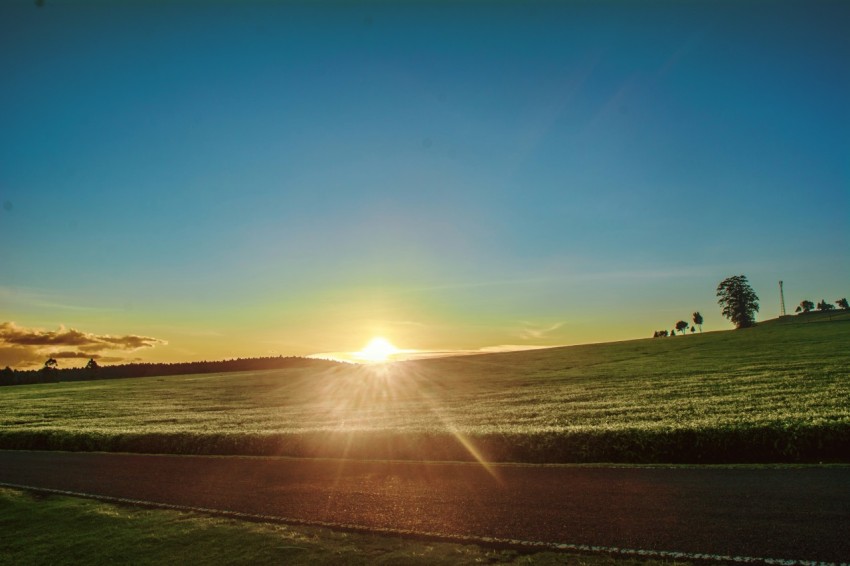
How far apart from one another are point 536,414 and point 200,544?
1488 cm

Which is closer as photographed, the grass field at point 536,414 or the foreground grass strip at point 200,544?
the foreground grass strip at point 200,544

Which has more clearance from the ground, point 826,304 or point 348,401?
point 826,304

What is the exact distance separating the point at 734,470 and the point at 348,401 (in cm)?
2890

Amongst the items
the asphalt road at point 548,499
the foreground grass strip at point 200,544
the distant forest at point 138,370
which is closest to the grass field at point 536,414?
the asphalt road at point 548,499

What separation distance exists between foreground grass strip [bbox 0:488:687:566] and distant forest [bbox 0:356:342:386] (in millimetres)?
84112

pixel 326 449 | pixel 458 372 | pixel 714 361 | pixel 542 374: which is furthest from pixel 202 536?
pixel 458 372

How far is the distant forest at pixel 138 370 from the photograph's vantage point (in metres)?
96.2

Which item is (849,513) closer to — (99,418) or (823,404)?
(823,404)

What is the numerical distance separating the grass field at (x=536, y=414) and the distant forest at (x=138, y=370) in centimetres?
4803

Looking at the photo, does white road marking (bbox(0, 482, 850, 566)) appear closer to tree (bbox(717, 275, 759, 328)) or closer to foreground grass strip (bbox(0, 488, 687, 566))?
foreground grass strip (bbox(0, 488, 687, 566))

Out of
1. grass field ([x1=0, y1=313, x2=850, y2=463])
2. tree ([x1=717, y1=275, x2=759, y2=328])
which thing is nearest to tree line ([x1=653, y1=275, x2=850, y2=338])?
tree ([x1=717, y1=275, x2=759, y2=328])

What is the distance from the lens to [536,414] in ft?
71.3

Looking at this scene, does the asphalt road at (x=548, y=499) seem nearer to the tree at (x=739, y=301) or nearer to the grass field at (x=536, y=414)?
the grass field at (x=536, y=414)

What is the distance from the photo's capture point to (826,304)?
13838 centimetres
